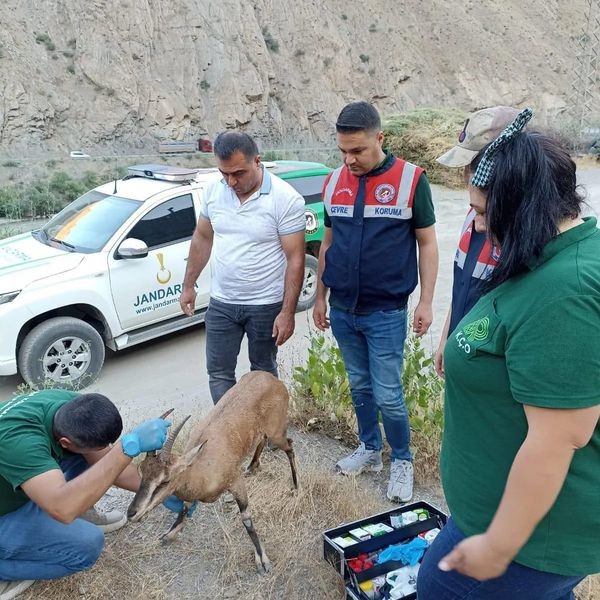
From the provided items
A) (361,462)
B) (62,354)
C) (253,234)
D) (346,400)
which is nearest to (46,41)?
(62,354)

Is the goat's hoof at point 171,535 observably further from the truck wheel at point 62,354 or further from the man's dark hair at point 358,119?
the truck wheel at point 62,354

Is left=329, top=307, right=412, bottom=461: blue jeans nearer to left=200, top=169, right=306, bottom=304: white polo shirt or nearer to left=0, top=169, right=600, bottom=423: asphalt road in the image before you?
left=200, top=169, right=306, bottom=304: white polo shirt

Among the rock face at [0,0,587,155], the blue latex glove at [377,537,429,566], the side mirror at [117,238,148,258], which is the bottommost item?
the blue latex glove at [377,537,429,566]

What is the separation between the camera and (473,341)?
1.57m

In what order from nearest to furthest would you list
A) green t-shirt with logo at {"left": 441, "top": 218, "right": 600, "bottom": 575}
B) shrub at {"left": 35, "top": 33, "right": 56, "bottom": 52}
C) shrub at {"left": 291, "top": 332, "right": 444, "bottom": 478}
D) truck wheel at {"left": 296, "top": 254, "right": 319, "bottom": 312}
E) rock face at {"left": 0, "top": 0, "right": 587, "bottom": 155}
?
green t-shirt with logo at {"left": 441, "top": 218, "right": 600, "bottom": 575} < shrub at {"left": 291, "top": 332, "right": 444, "bottom": 478} < truck wheel at {"left": 296, "top": 254, "right": 319, "bottom": 312} < rock face at {"left": 0, "top": 0, "right": 587, "bottom": 155} < shrub at {"left": 35, "top": 33, "right": 56, "bottom": 52}

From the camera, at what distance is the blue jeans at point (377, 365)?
11.4 feet

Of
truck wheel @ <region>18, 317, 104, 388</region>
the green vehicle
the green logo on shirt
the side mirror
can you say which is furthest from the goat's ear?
the green vehicle

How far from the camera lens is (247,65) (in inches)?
1181

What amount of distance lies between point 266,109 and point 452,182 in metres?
16.3

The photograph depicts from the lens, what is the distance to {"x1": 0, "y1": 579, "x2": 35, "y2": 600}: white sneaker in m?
2.99

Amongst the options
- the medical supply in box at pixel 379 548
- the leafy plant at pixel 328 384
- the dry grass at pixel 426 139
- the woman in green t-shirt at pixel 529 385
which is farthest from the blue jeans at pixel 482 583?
the dry grass at pixel 426 139

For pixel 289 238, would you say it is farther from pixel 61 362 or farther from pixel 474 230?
pixel 61 362

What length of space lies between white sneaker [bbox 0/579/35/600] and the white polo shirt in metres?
1.92

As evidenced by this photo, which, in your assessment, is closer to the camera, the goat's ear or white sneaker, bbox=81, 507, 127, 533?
the goat's ear
